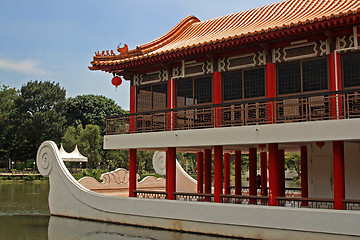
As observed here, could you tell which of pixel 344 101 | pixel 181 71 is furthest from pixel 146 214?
pixel 344 101

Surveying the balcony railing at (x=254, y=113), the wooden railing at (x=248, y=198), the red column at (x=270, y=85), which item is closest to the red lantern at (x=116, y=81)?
the balcony railing at (x=254, y=113)

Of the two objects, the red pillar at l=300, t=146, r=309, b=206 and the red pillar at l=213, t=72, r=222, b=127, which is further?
the red pillar at l=300, t=146, r=309, b=206

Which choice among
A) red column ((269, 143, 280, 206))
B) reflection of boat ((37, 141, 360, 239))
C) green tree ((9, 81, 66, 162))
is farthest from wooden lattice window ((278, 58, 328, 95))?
green tree ((9, 81, 66, 162))

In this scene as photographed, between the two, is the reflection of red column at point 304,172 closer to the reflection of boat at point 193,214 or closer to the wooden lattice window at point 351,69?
the wooden lattice window at point 351,69

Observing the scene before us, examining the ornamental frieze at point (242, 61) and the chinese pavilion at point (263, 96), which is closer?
the chinese pavilion at point (263, 96)

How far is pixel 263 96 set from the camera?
12.6 meters

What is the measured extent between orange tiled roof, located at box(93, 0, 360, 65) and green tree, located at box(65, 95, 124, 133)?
3713cm

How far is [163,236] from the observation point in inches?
475

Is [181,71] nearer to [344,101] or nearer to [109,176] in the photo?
[344,101]

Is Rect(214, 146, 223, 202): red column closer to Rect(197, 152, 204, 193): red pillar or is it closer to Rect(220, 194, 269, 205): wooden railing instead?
Rect(220, 194, 269, 205): wooden railing

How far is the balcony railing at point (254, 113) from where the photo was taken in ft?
35.4

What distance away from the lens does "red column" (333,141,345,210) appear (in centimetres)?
1030

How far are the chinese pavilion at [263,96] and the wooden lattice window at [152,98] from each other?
4cm

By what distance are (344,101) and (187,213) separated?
17.7ft
